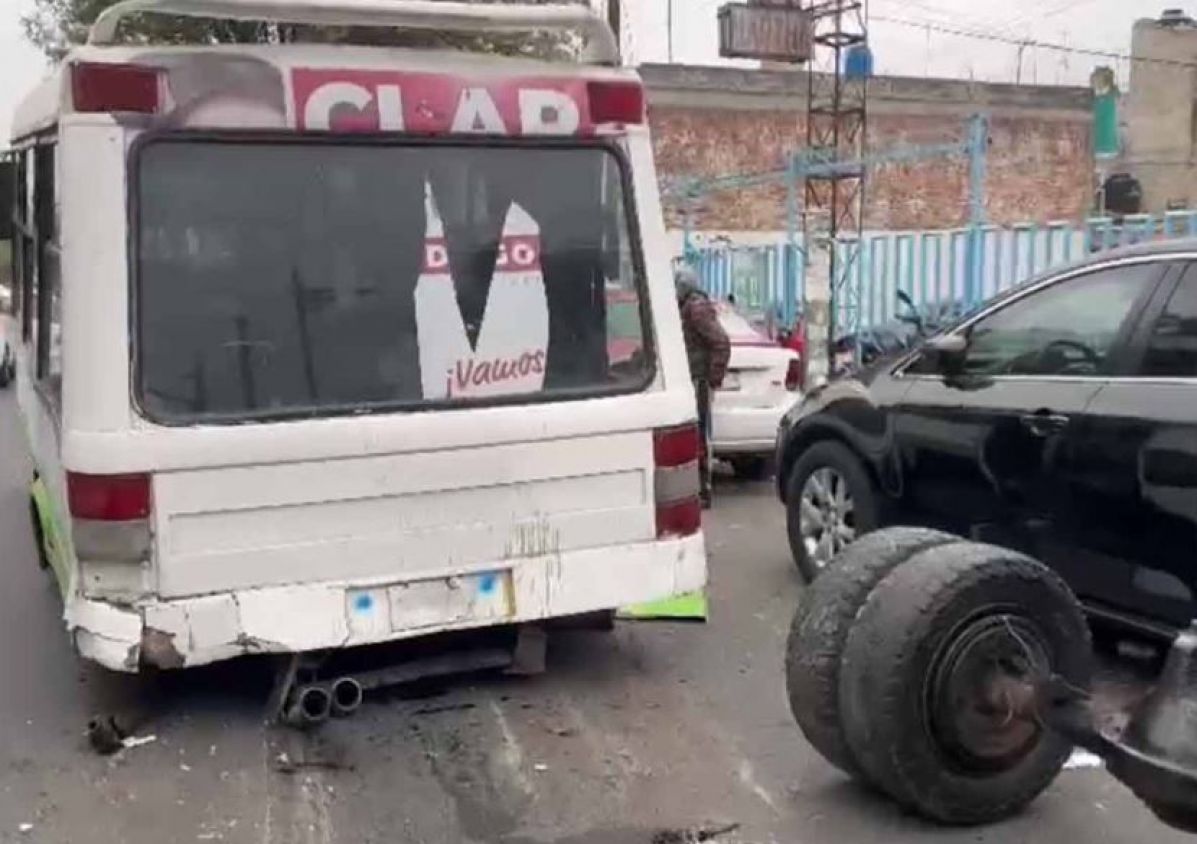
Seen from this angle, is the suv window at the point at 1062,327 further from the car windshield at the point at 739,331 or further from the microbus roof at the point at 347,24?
the car windshield at the point at 739,331

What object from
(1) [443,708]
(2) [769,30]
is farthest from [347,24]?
(2) [769,30]

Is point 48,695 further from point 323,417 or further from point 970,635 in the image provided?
point 970,635

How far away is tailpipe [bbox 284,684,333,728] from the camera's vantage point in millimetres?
5055

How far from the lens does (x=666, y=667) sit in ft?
19.2

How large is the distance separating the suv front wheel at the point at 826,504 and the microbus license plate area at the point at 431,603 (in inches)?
75.0

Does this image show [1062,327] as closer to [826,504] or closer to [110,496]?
[826,504]

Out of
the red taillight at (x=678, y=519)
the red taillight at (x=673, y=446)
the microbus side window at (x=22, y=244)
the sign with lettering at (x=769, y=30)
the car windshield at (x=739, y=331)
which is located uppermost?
the sign with lettering at (x=769, y=30)

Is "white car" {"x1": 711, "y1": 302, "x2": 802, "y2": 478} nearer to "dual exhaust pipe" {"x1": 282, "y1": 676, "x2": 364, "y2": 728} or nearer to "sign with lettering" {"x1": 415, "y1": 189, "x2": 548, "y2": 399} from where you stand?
"sign with lettering" {"x1": 415, "y1": 189, "x2": 548, "y2": 399}

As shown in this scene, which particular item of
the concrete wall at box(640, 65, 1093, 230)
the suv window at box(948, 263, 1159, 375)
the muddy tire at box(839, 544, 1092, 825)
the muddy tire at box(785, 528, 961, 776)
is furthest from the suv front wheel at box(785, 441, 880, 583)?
the concrete wall at box(640, 65, 1093, 230)

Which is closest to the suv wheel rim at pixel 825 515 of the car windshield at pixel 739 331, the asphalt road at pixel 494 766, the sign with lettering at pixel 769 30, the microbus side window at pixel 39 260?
the asphalt road at pixel 494 766

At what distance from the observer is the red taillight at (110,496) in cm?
455

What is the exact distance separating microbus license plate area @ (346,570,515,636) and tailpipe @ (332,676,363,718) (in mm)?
288

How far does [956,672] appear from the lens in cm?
405

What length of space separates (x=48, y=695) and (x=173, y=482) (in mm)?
1567
